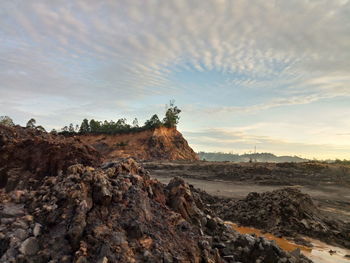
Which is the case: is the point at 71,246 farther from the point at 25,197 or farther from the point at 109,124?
the point at 109,124

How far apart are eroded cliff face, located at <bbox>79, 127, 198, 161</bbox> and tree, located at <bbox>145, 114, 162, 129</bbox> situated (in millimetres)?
841

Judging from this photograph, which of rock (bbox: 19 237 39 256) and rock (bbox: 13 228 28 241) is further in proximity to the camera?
rock (bbox: 13 228 28 241)

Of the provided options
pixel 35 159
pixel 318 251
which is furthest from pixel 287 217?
pixel 35 159

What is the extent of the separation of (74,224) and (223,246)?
3.16 meters

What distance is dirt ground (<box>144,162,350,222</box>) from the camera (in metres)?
17.9

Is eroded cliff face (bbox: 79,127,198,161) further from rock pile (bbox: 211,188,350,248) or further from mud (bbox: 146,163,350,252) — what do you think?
rock pile (bbox: 211,188,350,248)

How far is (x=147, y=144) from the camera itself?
51.1m

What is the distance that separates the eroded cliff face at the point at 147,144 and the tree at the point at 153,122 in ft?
2.76

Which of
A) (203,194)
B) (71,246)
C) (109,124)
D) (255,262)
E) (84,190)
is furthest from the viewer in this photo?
(109,124)

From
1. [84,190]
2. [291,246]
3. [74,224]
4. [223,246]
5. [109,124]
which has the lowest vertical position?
[291,246]

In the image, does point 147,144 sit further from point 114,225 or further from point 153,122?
point 114,225

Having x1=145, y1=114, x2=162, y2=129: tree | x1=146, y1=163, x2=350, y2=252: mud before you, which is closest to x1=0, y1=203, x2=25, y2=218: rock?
x1=146, y1=163, x2=350, y2=252: mud

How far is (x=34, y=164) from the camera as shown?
1157 centimetres

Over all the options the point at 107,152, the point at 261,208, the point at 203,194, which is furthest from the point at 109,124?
the point at 261,208
